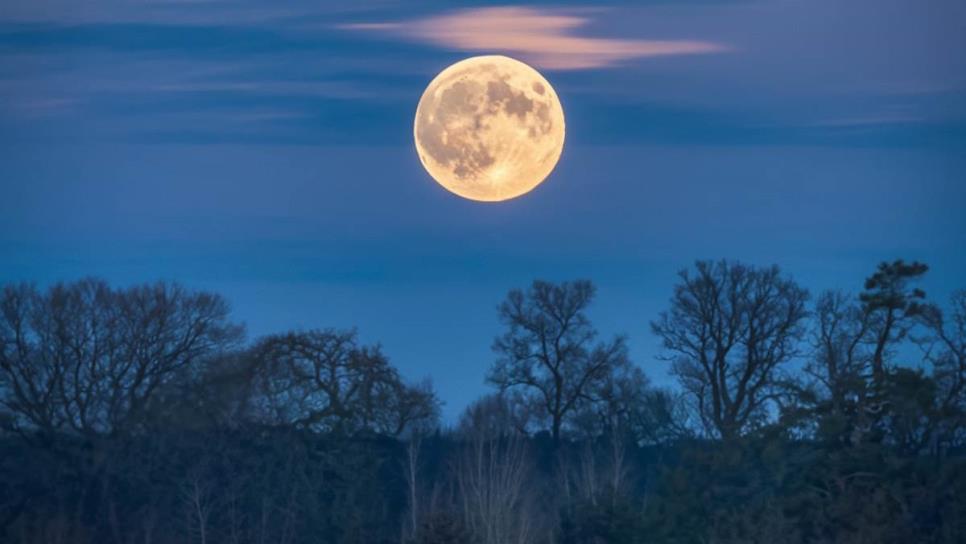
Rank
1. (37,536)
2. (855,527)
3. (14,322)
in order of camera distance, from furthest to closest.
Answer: (14,322), (37,536), (855,527)

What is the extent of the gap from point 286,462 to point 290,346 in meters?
3.97

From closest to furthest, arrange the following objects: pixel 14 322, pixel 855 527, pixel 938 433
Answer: pixel 855 527 → pixel 938 433 → pixel 14 322

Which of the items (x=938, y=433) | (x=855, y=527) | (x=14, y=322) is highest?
(x=14, y=322)

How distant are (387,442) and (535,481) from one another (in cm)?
507

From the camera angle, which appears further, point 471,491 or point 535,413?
point 535,413

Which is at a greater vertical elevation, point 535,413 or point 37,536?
point 535,413

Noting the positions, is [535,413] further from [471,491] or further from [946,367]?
[946,367]

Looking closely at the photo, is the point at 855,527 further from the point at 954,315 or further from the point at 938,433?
the point at 954,315

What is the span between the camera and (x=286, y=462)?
4403 centimetres

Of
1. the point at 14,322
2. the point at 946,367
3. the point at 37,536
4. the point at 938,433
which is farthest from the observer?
the point at 14,322

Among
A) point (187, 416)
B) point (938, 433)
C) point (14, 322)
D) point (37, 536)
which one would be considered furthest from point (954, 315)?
point (14, 322)

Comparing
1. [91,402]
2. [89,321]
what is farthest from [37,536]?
[89,321]

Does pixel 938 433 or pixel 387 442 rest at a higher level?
pixel 387 442

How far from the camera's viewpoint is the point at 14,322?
4681 cm
